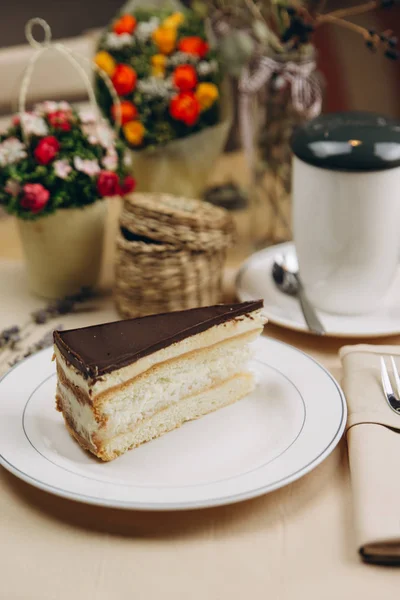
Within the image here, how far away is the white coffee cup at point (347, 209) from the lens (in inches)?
43.4

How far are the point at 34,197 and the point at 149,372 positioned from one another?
0.48m

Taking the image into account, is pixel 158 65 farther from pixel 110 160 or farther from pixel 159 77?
pixel 110 160

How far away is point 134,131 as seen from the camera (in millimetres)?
1572

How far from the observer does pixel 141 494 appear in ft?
2.64

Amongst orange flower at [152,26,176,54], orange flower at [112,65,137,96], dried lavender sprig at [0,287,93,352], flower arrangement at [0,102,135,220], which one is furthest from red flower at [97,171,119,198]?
orange flower at [152,26,176,54]

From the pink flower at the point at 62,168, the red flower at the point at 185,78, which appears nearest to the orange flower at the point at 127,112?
the red flower at the point at 185,78

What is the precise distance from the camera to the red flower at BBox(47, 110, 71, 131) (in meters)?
1.33

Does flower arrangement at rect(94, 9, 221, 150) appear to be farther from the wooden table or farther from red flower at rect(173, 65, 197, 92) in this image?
the wooden table

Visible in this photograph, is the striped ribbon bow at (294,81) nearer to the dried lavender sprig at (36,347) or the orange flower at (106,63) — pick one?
the orange flower at (106,63)

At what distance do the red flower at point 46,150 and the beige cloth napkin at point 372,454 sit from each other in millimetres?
646

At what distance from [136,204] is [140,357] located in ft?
1.34

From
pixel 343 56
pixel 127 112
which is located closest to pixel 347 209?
pixel 127 112

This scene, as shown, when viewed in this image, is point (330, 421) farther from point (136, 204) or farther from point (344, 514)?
point (136, 204)

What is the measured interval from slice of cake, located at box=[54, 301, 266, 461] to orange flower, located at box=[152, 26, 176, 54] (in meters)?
0.83
